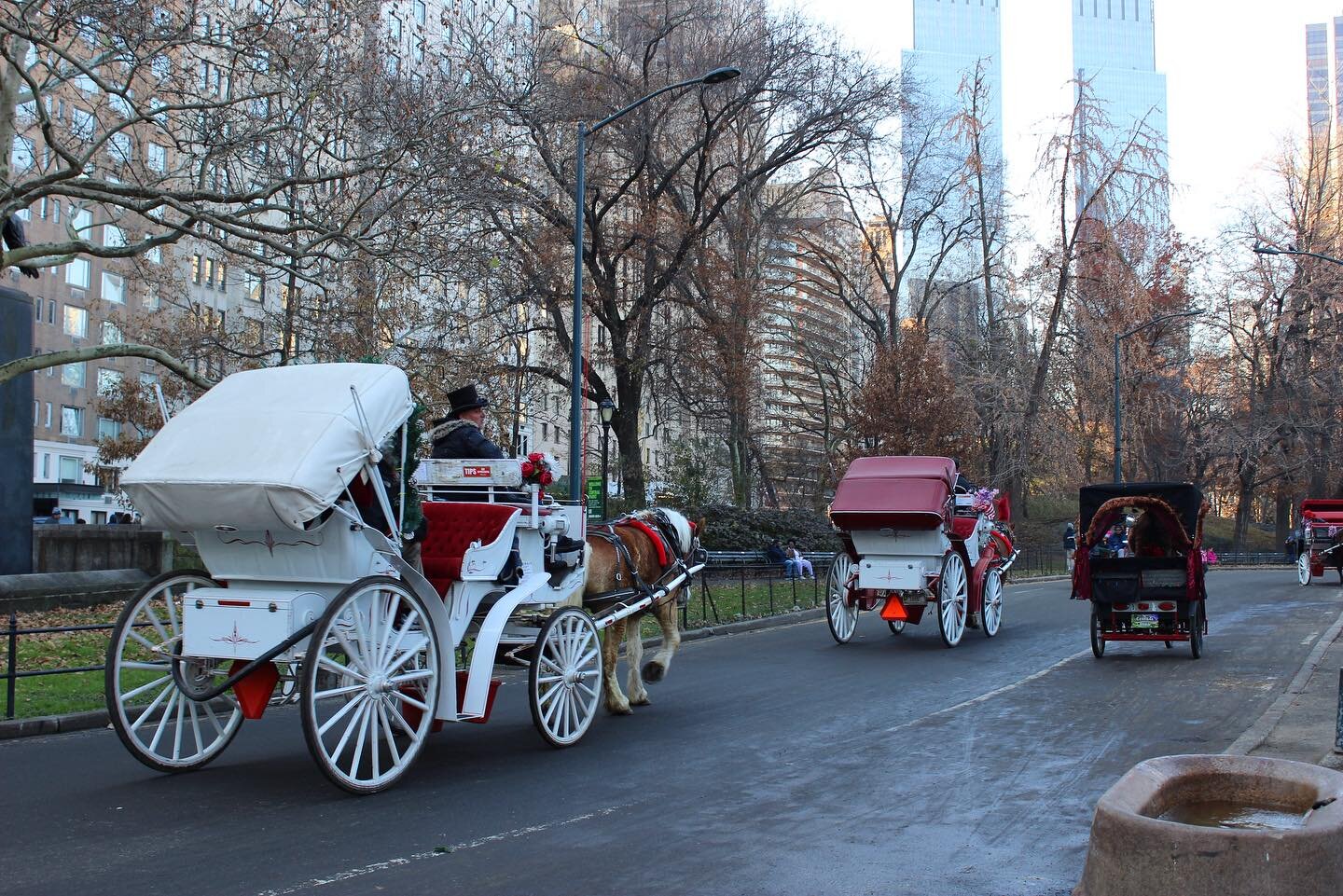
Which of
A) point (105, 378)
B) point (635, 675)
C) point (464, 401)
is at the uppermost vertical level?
point (105, 378)

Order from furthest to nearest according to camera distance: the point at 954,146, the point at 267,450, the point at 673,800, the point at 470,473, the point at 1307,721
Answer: the point at 954,146
the point at 1307,721
the point at 470,473
the point at 673,800
the point at 267,450

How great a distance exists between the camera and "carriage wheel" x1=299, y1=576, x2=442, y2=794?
7094 millimetres

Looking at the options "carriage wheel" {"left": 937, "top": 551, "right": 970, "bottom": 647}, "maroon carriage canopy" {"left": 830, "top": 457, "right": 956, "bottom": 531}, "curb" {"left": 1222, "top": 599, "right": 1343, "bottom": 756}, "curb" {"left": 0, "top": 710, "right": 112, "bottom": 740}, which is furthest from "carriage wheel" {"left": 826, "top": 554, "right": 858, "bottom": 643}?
"curb" {"left": 0, "top": 710, "right": 112, "bottom": 740}

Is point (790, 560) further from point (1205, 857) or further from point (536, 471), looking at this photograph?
point (1205, 857)

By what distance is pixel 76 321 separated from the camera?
2201 inches

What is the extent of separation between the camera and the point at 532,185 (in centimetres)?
3136

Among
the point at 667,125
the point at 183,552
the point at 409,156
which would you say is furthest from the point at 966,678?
the point at 667,125

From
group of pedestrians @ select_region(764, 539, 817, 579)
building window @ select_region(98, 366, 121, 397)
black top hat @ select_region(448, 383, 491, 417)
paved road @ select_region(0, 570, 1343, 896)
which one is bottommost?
paved road @ select_region(0, 570, 1343, 896)

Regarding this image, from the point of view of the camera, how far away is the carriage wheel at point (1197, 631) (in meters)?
15.4

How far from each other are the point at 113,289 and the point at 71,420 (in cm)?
672

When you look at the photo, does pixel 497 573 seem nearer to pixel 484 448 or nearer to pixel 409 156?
pixel 484 448

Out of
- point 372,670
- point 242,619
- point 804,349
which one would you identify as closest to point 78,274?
point 804,349

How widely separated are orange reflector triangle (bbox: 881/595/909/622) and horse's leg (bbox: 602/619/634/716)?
6772 millimetres

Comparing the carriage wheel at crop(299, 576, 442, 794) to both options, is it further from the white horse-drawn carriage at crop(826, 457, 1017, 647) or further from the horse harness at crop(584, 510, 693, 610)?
the white horse-drawn carriage at crop(826, 457, 1017, 647)
